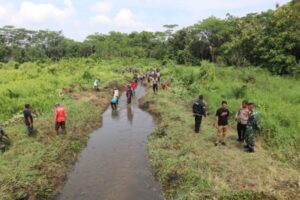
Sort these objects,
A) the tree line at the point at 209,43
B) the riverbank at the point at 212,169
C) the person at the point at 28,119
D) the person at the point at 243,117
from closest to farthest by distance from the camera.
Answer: the riverbank at the point at 212,169
the person at the point at 243,117
the person at the point at 28,119
the tree line at the point at 209,43

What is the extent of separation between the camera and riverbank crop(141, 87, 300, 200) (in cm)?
1048

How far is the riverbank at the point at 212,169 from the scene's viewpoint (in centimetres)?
1048

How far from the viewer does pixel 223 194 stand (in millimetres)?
10203

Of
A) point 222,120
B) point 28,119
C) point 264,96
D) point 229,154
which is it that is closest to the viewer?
point 229,154

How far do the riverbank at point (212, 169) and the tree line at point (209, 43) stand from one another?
18.2m

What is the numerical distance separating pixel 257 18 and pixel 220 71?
977cm

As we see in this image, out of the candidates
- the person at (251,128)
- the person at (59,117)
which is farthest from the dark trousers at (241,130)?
the person at (59,117)

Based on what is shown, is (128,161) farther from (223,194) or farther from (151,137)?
(223,194)

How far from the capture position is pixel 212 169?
40.2 ft

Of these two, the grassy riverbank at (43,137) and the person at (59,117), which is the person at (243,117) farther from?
the person at (59,117)

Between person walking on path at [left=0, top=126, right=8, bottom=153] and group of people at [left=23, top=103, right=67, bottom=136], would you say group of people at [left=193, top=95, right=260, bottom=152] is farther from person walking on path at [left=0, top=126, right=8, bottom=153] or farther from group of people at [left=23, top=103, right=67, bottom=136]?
person walking on path at [left=0, top=126, right=8, bottom=153]

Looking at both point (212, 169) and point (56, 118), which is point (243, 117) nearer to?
point (212, 169)

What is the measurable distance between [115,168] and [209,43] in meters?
53.3

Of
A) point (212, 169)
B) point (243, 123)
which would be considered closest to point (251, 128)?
point (243, 123)
